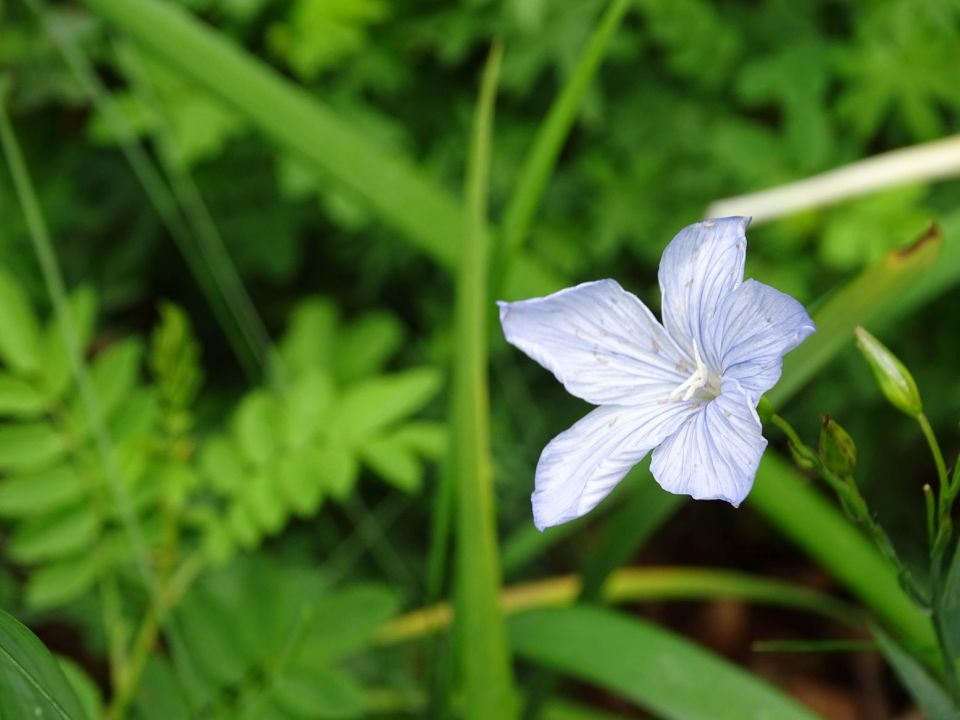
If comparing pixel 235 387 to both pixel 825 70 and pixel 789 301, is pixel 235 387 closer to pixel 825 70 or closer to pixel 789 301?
pixel 825 70

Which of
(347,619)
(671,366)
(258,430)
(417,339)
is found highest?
(417,339)

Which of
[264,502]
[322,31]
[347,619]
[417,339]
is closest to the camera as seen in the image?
[347,619]

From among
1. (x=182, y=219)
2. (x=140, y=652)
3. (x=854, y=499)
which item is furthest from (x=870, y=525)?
(x=182, y=219)

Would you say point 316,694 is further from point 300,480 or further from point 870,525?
point 870,525

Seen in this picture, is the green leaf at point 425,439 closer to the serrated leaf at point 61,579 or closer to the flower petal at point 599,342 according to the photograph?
the serrated leaf at point 61,579

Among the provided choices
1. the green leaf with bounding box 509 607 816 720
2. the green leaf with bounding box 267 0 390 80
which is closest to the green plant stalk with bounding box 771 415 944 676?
the green leaf with bounding box 509 607 816 720

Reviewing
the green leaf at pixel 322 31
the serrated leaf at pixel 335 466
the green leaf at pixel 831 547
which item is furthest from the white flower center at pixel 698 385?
the green leaf at pixel 322 31

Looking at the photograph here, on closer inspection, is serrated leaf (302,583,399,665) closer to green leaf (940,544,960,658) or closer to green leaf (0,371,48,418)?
green leaf (0,371,48,418)
